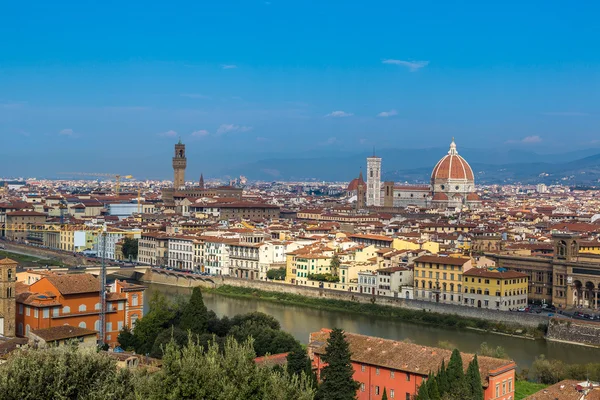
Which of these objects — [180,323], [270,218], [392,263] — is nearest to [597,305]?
[392,263]

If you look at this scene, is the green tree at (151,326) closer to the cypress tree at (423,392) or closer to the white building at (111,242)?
the cypress tree at (423,392)

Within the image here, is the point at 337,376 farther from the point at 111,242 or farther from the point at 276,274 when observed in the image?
the point at 111,242

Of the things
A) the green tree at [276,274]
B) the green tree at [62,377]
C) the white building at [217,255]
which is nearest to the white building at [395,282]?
the green tree at [276,274]

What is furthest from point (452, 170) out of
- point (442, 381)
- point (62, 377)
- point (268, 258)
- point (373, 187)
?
point (62, 377)

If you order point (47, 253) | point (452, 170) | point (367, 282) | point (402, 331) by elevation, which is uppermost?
point (452, 170)

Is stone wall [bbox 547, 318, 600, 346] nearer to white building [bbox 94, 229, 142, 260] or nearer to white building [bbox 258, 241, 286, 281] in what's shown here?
white building [bbox 258, 241, 286, 281]

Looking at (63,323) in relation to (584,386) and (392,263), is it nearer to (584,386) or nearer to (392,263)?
(584,386)

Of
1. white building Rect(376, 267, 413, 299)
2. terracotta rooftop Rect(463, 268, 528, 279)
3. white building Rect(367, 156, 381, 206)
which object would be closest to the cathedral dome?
white building Rect(367, 156, 381, 206)
